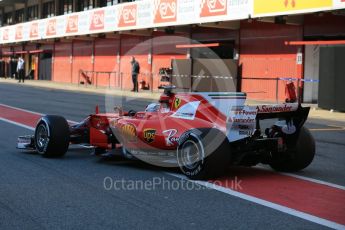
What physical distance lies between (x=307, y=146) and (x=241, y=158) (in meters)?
1.15

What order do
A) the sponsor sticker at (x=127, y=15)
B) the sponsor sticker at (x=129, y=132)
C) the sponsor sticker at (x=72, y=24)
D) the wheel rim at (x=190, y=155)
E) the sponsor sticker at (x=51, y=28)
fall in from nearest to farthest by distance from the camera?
the wheel rim at (x=190, y=155) → the sponsor sticker at (x=129, y=132) → the sponsor sticker at (x=127, y=15) → the sponsor sticker at (x=72, y=24) → the sponsor sticker at (x=51, y=28)

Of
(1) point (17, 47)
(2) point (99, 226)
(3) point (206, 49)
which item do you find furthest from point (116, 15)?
(2) point (99, 226)

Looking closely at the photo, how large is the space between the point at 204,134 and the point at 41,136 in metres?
3.15

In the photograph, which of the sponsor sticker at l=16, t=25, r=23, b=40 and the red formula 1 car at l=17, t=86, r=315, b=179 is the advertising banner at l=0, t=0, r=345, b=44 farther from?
the red formula 1 car at l=17, t=86, r=315, b=179

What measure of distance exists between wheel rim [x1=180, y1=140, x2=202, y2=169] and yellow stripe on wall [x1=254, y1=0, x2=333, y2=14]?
50.6 feet

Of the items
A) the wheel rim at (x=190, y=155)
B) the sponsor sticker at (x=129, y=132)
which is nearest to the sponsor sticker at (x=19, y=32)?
the sponsor sticker at (x=129, y=132)

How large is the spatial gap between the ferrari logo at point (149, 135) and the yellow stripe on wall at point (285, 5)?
15.0m

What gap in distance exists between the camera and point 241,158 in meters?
7.20

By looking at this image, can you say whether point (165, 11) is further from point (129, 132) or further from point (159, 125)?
point (159, 125)

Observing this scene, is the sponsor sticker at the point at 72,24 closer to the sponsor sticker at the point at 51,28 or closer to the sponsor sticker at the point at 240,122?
the sponsor sticker at the point at 51,28

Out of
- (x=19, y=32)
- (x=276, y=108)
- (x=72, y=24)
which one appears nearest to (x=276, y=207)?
(x=276, y=108)

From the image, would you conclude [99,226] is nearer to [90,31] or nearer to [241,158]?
[241,158]

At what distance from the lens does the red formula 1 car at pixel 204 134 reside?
6941mm

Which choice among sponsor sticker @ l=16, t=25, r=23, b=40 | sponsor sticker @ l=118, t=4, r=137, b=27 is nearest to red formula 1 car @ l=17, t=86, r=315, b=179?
sponsor sticker @ l=118, t=4, r=137, b=27
